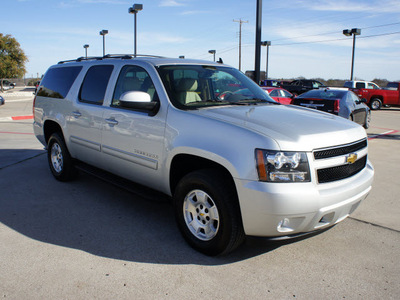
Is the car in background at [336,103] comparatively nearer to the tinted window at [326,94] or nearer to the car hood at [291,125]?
the tinted window at [326,94]

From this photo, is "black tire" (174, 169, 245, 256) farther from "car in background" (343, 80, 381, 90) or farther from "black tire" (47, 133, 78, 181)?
"car in background" (343, 80, 381, 90)

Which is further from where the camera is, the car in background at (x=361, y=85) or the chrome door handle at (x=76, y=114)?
the car in background at (x=361, y=85)

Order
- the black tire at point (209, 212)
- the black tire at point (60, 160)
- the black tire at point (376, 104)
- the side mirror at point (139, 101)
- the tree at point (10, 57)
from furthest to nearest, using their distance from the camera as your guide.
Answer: the tree at point (10, 57)
the black tire at point (376, 104)
the black tire at point (60, 160)
the side mirror at point (139, 101)
the black tire at point (209, 212)

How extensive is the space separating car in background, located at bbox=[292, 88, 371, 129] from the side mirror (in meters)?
8.12

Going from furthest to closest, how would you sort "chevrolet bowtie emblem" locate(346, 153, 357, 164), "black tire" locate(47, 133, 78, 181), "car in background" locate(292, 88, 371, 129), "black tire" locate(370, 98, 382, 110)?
"black tire" locate(370, 98, 382, 110) → "car in background" locate(292, 88, 371, 129) → "black tire" locate(47, 133, 78, 181) → "chevrolet bowtie emblem" locate(346, 153, 357, 164)

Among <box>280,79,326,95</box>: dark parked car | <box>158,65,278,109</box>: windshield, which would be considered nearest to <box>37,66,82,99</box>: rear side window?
<box>158,65,278,109</box>: windshield

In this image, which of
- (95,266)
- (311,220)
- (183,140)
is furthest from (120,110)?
(311,220)

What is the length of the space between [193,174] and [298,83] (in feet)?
101

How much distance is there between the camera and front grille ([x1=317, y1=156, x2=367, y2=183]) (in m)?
3.21

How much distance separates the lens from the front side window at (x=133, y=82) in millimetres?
4270

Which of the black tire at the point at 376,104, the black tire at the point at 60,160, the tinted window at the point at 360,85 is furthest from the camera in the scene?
the tinted window at the point at 360,85

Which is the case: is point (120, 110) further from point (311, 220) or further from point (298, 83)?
point (298, 83)

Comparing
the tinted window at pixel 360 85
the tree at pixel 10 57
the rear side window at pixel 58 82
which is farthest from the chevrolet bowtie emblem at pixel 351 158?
the tree at pixel 10 57

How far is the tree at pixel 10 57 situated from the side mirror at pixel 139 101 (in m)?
48.1
